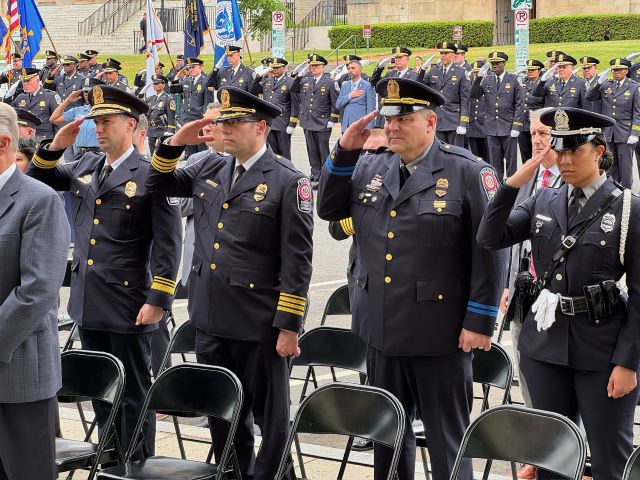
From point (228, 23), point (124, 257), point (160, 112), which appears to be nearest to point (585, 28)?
point (228, 23)

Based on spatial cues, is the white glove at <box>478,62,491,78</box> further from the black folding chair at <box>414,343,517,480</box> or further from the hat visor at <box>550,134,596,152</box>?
the hat visor at <box>550,134,596,152</box>

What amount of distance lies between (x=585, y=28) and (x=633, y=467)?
40771 mm

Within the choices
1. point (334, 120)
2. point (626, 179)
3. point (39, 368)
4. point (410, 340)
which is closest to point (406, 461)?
point (410, 340)

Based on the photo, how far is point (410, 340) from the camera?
512cm

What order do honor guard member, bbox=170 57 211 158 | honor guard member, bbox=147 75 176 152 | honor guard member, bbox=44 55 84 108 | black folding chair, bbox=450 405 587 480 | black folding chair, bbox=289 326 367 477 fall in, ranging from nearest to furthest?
black folding chair, bbox=450 405 587 480 < black folding chair, bbox=289 326 367 477 < honor guard member, bbox=147 75 176 152 < honor guard member, bbox=170 57 211 158 < honor guard member, bbox=44 55 84 108

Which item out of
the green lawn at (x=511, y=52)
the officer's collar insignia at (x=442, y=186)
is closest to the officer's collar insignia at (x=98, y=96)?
the officer's collar insignia at (x=442, y=186)

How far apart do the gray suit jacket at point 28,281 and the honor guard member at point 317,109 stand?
16.3 metres

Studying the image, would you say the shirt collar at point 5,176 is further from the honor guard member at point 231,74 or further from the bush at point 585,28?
the bush at point 585,28

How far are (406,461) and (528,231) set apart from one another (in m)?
1.14

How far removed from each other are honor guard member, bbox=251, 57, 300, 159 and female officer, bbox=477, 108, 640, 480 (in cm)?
1664

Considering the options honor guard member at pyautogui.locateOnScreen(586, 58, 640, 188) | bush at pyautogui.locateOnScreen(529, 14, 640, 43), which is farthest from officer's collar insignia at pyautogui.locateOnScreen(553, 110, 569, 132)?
bush at pyautogui.locateOnScreen(529, 14, 640, 43)

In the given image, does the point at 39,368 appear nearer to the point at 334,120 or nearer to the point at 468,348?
the point at 468,348

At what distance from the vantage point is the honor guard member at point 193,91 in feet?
79.7

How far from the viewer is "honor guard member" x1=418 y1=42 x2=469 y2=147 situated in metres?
21.3
